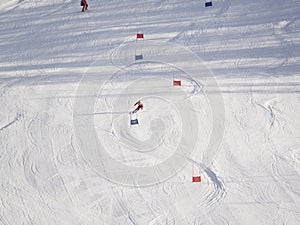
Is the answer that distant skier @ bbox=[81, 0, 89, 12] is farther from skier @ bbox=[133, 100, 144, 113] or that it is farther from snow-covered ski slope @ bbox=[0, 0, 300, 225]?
skier @ bbox=[133, 100, 144, 113]

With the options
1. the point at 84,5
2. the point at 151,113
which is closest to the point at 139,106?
the point at 151,113

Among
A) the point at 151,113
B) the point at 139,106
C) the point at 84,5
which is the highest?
the point at 84,5

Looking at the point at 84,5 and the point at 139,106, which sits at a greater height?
the point at 84,5

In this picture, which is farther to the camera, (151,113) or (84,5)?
(84,5)

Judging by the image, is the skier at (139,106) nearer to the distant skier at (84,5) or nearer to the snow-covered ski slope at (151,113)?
the snow-covered ski slope at (151,113)

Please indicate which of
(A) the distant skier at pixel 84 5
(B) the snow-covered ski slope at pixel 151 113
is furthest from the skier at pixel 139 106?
(A) the distant skier at pixel 84 5

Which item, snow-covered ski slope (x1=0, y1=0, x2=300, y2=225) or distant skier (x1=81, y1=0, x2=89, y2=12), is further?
distant skier (x1=81, y1=0, x2=89, y2=12)

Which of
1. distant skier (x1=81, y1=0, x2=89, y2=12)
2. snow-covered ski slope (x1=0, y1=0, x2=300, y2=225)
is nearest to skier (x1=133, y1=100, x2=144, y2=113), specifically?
snow-covered ski slope (x1=0, y1=0, x2=300, y2=225)

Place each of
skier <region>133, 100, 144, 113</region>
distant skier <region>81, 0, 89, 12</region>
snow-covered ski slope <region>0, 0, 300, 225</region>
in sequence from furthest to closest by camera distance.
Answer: distant skier <region>81, 0, 89, 12</region> < skier <region>133, 100, 144, 113</region> < snow-covered ski slope <region>0, 0, 300, 225</region>

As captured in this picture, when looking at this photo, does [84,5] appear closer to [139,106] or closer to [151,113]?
[139,106]
